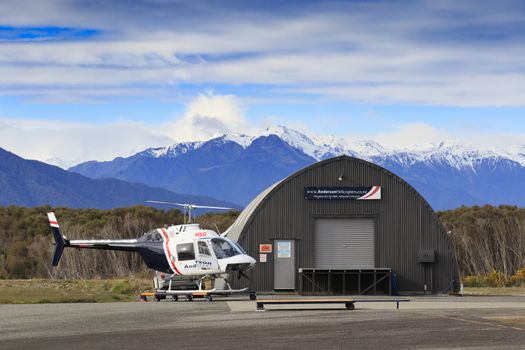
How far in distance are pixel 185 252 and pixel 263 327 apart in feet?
51.8

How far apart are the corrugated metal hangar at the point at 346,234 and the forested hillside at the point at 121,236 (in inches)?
652

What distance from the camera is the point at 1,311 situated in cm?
3116

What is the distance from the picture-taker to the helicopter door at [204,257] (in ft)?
131

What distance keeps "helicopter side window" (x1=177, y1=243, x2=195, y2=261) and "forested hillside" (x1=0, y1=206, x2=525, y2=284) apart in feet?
86.5

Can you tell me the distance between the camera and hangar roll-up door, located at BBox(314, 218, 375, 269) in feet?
153

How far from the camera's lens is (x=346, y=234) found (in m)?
46.9

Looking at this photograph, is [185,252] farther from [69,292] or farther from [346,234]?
[346,234]

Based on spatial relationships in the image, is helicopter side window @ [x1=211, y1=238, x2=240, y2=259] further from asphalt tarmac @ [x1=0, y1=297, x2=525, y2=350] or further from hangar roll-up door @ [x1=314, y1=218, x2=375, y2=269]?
hangar roll-up door @ [x1=314, y1=218, x2=375, y2=269]

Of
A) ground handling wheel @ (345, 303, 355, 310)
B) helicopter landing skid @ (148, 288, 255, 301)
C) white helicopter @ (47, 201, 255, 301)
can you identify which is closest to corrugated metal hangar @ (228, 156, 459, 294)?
white helicopter @ (47, 201, 255, 301)

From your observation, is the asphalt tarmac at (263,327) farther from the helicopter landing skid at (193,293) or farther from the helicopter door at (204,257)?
the helicopter door at (204,257)

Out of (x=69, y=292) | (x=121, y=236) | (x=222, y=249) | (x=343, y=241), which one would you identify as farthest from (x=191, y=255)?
(x=121, y=236)

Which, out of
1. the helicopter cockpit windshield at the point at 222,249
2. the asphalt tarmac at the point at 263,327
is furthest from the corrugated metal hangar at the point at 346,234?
the asphalt tarmac at the point at 263,327

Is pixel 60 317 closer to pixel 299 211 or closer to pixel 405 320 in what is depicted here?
pixel 405 320

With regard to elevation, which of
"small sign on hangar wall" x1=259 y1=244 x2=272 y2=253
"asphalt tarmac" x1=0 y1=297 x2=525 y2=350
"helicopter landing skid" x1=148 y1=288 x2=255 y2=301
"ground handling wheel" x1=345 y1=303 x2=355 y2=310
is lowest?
"asphalt tarmac" x1=0 y1=297 x2=525 y2=350
